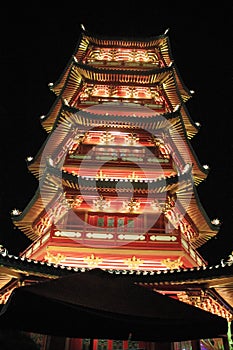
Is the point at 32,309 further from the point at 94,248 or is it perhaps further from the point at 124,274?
the point at 94,248

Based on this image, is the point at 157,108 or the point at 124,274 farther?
the point at 157,108

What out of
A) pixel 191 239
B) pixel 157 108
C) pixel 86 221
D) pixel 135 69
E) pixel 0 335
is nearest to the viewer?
pixel 0 335

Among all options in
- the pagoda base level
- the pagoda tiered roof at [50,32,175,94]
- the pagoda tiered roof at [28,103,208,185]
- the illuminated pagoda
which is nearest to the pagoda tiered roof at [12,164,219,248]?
the illuminated pagoda

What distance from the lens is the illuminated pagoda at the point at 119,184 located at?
12.1m

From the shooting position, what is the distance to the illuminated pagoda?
1206 cm

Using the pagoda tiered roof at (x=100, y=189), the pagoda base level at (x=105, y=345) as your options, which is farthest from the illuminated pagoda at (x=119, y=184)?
the pagoda base level at (x=105, y=345)

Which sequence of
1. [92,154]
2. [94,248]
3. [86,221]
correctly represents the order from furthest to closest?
[92,154] < [86,221] < [94,248]

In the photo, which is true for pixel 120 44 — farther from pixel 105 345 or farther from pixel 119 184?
Result: pixel 105 345

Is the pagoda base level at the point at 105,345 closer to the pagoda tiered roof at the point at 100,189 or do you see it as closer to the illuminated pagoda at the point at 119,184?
the illuminated pagoda at the point at 119,184

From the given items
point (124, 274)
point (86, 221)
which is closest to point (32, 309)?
point (124, 274)

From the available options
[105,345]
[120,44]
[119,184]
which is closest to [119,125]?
[119,184]

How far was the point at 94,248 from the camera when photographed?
12086 millimetres

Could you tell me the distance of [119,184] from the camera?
1320 centimetres

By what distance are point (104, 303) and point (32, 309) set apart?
2.87 ft
